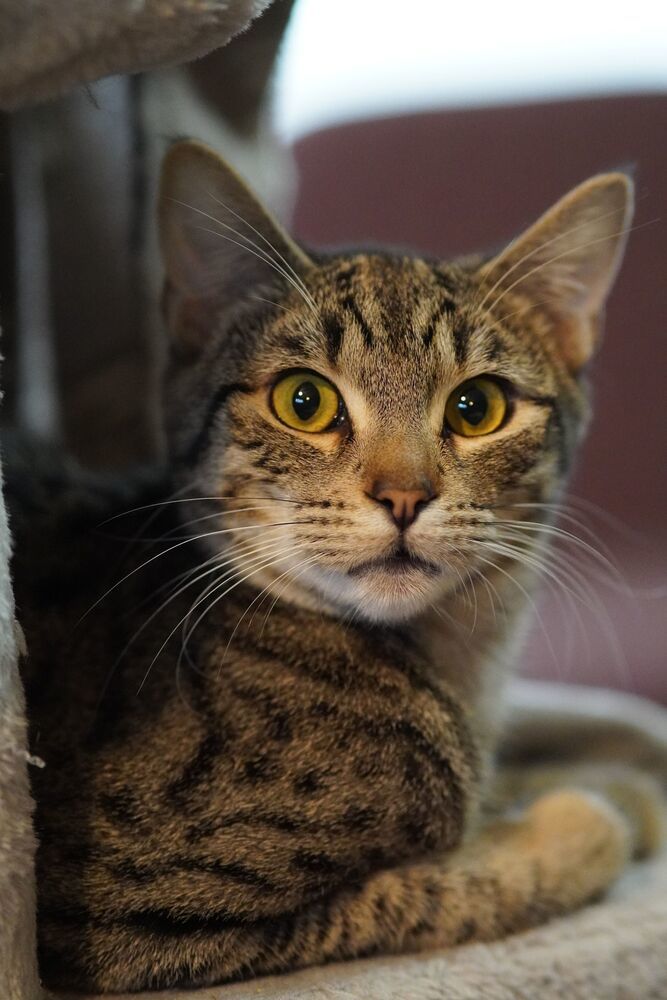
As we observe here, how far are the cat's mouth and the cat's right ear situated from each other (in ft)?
1.14

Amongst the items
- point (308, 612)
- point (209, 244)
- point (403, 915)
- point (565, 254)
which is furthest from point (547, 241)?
point (403, 915)

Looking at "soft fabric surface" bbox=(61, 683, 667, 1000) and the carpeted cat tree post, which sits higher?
the carpeted cat tree post

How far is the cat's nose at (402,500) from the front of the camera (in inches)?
33.2

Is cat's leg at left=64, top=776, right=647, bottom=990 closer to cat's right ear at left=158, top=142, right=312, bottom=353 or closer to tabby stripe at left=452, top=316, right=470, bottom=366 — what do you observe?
tabby stripe at left=452, top=316, right=470, bottom=366

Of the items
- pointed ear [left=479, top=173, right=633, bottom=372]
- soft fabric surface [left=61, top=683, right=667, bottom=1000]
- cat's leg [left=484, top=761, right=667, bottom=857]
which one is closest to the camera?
soft fabric surface [left=61, top=683, right=667, bottom=1000]

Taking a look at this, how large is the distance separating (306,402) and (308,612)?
9.2 inches

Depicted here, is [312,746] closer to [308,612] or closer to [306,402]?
[308,612]

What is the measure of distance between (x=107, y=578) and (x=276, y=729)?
0.94 feet

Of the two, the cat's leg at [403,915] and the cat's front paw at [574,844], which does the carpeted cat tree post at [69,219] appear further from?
the cat's front paw at [574,844]

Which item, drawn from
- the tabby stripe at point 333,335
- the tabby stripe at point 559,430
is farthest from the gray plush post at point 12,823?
the tabby stripe at point 559,430

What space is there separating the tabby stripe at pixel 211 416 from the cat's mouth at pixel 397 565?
256 mm

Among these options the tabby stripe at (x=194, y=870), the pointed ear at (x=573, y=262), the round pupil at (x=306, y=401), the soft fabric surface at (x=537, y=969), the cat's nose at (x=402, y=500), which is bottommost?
the soft fabric surface at (x=537, y=969)

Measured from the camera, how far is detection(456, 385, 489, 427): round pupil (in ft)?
3.23

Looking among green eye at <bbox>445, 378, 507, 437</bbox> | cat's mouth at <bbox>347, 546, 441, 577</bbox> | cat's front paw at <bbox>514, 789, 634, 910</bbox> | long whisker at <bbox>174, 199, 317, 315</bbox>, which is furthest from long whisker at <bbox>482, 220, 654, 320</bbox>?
cat's front paw at <bbox>514, 789, 634, 910</bbox>
